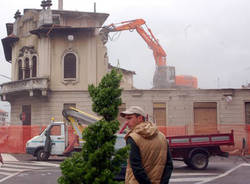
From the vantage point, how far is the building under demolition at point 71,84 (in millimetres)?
26234

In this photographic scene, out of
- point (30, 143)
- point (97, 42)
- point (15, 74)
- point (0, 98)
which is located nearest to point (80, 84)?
point (97, 42)

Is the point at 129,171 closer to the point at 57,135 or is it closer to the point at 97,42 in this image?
the point at 57,135

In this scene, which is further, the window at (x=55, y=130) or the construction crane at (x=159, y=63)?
the construction crane at (x=159, y=63)

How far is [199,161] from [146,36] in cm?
1909

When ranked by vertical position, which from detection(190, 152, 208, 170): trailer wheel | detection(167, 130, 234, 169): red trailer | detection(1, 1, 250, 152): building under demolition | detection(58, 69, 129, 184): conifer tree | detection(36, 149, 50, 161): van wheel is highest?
detection(1, 1, 250, 152): building under demolition

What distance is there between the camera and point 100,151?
13.1 feet

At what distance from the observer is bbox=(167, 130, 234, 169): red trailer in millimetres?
13805

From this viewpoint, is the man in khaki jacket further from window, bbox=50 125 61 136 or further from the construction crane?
the construction crane

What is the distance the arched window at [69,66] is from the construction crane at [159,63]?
4778mm

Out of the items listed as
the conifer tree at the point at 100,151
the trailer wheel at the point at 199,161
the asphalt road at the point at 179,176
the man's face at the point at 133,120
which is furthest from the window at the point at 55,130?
the man's face at the point at 133,120

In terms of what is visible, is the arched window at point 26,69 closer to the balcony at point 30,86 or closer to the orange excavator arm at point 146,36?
the balcony at point 30,86

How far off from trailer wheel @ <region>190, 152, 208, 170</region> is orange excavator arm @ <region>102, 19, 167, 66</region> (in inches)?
718

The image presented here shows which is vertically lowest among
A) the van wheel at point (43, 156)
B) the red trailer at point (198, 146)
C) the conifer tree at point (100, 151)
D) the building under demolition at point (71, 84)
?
the van wheel at point (43, 156)

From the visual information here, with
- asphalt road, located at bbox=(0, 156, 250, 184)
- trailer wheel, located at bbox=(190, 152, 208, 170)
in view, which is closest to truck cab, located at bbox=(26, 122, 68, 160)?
asphalt road, located at bbox=(0, 156, 250, 184)
